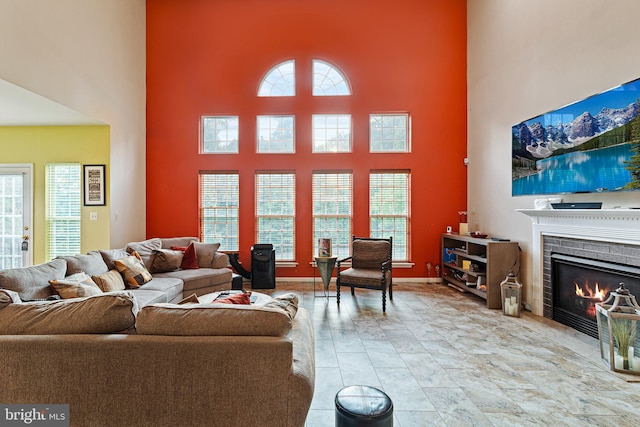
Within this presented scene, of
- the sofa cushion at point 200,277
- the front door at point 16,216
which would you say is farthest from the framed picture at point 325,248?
the front door at point 16,216

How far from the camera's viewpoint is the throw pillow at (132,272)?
3832 mm

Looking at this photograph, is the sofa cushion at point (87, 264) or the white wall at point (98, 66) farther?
the white wall at point (98, 66)

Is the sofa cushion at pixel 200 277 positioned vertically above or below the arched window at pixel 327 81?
below

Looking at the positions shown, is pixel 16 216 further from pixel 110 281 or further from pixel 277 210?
pixel 277 210

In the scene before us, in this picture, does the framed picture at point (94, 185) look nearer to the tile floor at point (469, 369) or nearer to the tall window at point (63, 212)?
the tall window at point (63, 212)

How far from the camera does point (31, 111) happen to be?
4316 millimetres

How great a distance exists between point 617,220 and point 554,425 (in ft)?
6.83

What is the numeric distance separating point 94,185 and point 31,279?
9.26 feet

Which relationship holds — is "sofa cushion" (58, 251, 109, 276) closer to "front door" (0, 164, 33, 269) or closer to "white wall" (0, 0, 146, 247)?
"white wall" (0, 0, 146, 247)

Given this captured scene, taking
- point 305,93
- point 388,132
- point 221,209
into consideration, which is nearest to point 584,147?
point 388,132

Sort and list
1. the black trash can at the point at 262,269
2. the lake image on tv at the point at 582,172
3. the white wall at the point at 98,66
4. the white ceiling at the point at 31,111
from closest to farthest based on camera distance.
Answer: the lake image on tv at the point at 582,172 < the white wall at the point at 98,66 < the white ceiling at the point at 31,111 < the black trash can at the point at 262,269

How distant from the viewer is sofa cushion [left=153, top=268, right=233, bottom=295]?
4.46 metres

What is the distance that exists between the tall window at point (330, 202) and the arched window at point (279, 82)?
1745 millimetres

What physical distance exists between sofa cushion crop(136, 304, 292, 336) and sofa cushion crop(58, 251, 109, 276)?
2.42 m
